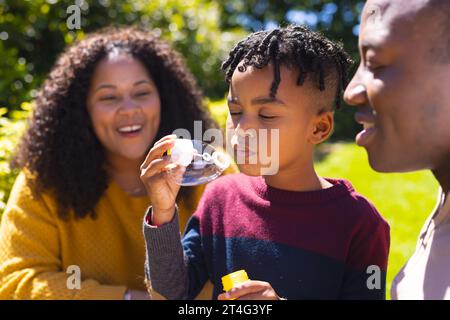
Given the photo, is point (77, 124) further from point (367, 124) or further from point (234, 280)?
point (367, 124)

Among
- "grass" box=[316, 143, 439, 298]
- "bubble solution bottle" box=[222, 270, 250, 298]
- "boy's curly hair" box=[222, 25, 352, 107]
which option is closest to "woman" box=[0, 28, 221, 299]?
"boy's curly hair" box=[222, 25, 352, 107]

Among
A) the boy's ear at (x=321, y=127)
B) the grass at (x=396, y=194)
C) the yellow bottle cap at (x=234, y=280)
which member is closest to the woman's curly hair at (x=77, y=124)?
the boy's ear at (x=321, y=127)

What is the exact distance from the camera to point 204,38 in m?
5.33

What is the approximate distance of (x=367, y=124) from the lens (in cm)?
138

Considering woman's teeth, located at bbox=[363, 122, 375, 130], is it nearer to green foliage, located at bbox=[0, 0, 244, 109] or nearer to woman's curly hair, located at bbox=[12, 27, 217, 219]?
woman's curly hair, located at bbox=[12, 27, 217, 219]

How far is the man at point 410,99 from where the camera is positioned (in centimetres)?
Answer: 125

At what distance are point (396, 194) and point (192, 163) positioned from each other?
4.31 meters

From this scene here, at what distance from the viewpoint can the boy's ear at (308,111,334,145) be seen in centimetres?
192

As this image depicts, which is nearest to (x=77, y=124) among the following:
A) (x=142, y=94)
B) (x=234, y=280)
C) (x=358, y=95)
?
(x=142, y=94)

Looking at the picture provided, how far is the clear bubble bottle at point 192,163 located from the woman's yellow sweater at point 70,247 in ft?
2.46

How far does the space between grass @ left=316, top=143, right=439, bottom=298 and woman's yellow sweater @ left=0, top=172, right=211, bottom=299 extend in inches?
73.9

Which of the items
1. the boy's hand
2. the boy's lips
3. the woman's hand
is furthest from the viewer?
the woman's hand
